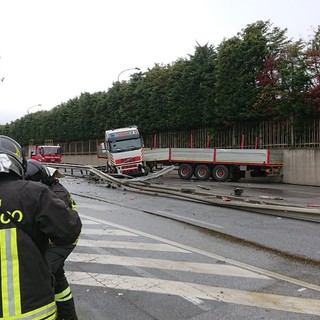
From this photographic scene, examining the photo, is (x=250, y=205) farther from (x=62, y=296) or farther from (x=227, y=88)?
(x=227, y=88)

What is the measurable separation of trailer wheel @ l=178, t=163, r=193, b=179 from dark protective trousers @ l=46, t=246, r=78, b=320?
18383mm

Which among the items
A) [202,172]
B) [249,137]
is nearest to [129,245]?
[202,172]

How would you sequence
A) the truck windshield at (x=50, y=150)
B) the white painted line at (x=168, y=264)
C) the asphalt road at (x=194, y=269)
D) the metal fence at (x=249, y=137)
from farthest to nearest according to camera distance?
the truck windshield at (x=50, y=150), the metal fence at (x=249, y=137), the white painted line at (x=168, y=264), the asphalt road at (x=194, y=269)

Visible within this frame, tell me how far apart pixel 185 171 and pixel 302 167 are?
620 centimetres

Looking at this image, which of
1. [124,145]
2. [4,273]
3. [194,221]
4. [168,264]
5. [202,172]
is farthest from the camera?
[202,172]

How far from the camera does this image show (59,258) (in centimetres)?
325

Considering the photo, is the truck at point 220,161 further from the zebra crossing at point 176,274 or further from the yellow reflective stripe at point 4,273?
the yellow reflective stripe at point 4,273

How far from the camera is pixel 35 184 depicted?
2.13 metres

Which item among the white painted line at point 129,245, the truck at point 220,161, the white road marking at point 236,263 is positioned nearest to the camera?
the white road marking at point 236,263

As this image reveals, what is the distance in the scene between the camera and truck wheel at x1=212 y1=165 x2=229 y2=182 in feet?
66.9

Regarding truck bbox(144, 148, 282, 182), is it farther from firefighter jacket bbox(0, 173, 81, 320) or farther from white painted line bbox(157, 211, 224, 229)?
firefighter jacket bbox(0, 173, 81, 320)

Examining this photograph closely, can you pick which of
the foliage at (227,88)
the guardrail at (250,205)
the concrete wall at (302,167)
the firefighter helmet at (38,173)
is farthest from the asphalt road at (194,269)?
the foliage at (227,88)

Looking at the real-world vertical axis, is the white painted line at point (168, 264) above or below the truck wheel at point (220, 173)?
below

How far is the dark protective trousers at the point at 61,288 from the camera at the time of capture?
3.08 meters
